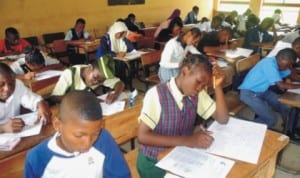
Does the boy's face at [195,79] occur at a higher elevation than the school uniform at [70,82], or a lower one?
higher

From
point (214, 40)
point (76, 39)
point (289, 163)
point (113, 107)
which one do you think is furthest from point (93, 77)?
point (76, 39)

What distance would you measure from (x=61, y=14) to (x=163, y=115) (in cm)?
606

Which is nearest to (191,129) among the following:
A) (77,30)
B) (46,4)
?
(77,30)

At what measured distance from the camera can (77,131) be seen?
0.95 m

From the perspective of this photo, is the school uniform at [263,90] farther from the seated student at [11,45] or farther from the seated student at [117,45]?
the seated student at [11,45]

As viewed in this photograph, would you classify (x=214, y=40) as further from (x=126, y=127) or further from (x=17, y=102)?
(x=17, y=102)

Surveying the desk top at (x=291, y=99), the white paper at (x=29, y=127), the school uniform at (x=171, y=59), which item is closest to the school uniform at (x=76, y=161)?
the white paper at (x=29, y=127)

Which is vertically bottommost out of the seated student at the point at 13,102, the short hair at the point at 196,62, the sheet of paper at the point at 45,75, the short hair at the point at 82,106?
the sheet of paper at the point at 45,75

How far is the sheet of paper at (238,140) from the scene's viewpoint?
139 centimetres

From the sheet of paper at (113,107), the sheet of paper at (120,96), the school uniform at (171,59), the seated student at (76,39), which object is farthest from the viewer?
the seated student at (76,39)

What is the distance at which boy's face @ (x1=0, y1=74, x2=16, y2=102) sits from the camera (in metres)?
1.79

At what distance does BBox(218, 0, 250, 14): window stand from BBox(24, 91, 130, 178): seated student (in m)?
10.7

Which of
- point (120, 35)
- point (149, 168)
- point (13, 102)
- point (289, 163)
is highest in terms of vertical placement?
point (120, 35)

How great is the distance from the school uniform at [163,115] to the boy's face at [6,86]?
0.93m
